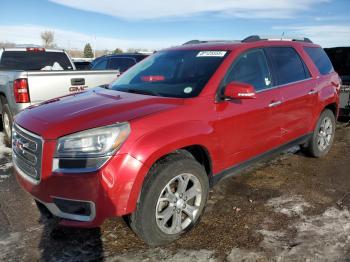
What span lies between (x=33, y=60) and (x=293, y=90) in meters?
5.55

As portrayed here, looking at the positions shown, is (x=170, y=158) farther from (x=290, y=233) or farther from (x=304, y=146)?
(x=304, y=146)

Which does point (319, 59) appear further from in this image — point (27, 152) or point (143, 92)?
point (27, 152)

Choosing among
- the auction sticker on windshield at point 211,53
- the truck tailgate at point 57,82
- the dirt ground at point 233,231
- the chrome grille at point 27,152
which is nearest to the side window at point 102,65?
the truck tailgate at point 57,82

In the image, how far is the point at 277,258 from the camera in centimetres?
300

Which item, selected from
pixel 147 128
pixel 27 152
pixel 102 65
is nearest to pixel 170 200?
pixel 147 128

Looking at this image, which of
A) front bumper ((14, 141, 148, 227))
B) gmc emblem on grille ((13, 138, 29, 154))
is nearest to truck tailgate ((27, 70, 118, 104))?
gmc emblem on grille ((13, 138, 29, 154))

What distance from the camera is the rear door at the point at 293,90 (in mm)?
4477

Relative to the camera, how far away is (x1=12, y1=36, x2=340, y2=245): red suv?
9.18 feet

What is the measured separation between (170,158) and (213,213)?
106cm

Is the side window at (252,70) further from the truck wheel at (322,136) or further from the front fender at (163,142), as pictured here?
the truck wheel at (322,136)

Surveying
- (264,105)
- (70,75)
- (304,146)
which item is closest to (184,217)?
(264,105)

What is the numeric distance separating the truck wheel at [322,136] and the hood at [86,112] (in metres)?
2.92

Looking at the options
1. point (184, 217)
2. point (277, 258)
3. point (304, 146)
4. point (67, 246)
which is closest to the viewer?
point (277, 258)

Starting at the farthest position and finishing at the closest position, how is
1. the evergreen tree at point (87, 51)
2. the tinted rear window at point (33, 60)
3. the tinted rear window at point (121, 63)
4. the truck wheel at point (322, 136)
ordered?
the evergreen tree at point (87, 51) < the tinted rear window at point (121, 63) < the tinted rear window at point (33, 60) < the truck wheel at point (322, 136)
